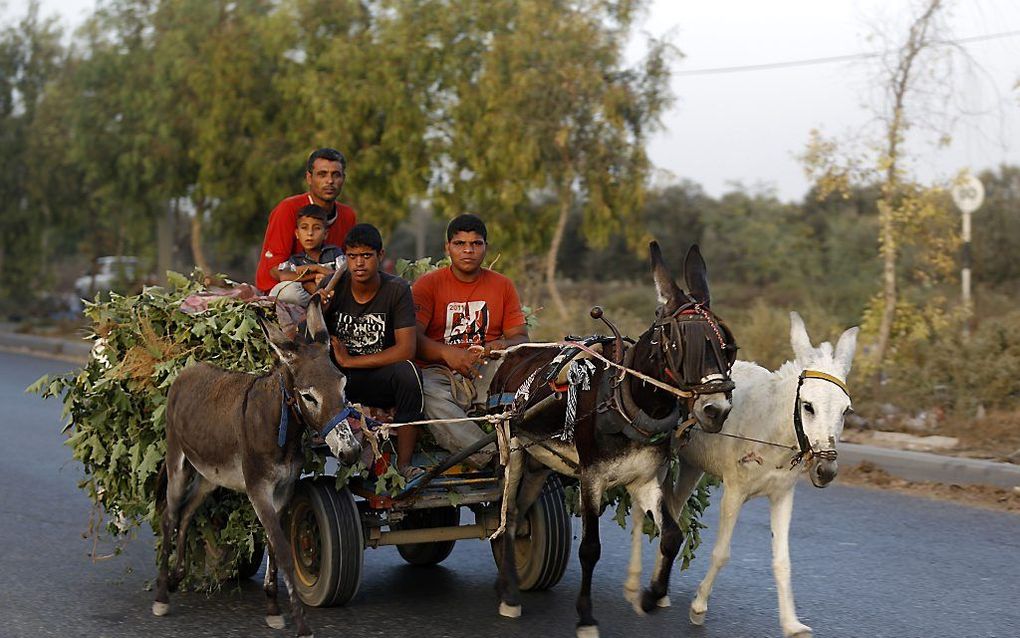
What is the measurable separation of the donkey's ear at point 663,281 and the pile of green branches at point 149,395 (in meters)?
2.10

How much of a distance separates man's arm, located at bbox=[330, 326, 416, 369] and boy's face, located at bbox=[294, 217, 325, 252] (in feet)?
2.66

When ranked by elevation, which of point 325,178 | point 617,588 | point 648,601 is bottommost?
point 617,588

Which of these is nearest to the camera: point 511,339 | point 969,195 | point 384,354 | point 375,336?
point 384,354

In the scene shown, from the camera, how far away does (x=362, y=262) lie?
20.3 feet

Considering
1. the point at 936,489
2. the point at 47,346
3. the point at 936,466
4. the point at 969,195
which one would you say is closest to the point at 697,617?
the point at 936,489

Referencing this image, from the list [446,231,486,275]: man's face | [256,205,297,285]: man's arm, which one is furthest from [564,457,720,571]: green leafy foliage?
[256,205,297,285]: man's arm

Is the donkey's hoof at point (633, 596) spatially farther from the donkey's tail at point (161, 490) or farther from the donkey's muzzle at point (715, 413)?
the donkey's tail at point (161, 490)

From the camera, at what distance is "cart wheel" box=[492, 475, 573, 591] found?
6555mm

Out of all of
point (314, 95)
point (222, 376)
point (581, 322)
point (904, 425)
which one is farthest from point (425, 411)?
point (314, 95)

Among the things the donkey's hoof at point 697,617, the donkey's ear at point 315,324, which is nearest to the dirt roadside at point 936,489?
the donkey's hoof at point 697,617

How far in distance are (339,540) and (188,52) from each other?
796 inches

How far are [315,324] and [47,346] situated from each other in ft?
68.0

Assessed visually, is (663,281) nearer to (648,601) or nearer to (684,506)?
(684,506)

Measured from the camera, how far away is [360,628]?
596 cm
